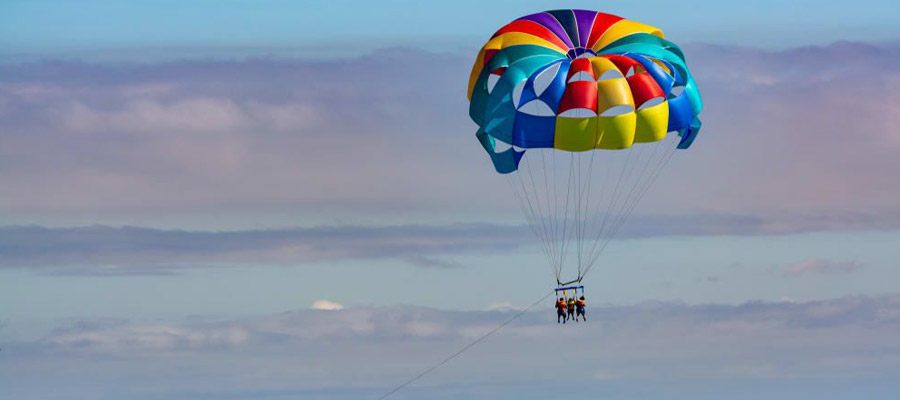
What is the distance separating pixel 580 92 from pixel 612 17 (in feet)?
17.2

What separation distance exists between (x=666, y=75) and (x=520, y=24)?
20.9 ft

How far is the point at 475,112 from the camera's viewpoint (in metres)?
81.2

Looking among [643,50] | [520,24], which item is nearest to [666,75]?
[643,50]

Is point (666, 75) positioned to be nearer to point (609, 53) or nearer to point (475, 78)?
point (609, 53)

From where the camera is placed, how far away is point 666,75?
8006cm

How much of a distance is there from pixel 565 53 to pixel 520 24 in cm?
248

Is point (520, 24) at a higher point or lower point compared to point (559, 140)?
higher

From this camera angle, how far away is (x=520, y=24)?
82.4m

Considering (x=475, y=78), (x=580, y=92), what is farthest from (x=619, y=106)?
(x=475, y=78)

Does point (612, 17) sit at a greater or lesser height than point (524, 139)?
greater

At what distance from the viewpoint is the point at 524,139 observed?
8012 cm

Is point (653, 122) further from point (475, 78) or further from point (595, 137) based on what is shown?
point (475, 78)

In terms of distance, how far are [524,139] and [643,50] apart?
18.7 ft

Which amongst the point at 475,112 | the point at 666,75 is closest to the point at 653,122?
the point at 666,75
